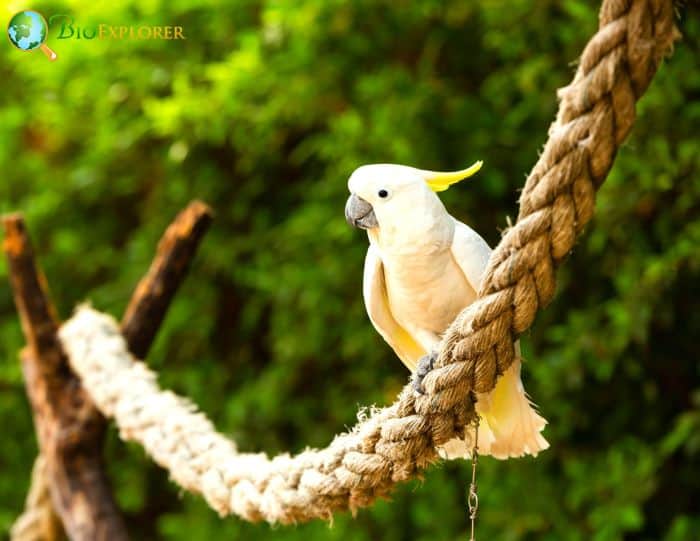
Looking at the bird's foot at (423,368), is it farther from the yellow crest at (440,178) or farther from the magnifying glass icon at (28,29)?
the magnifying glass icon at (28,29)

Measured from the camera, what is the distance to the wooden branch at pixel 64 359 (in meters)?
1.68

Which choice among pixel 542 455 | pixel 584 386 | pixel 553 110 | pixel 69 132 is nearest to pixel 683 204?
pixel 553 110

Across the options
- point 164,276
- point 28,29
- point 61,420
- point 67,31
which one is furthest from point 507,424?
point 67,31

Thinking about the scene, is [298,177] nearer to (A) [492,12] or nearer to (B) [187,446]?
(A) [492,12]

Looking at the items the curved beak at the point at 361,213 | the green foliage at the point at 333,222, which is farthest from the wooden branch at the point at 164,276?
the curved beak at the point at 361,213

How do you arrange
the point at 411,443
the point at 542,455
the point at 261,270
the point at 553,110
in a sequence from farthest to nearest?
1. the point at 261,270
2. the point at 542,455
3. the point at 553,110
4. the point at 411,443

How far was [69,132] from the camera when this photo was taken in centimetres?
279

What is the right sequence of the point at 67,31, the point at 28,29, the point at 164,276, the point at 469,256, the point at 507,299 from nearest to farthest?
the point at 507,299
the point at 469,256
the point at 164,276
the point at 28,29
the point at 67,31

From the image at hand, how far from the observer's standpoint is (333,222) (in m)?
2.23

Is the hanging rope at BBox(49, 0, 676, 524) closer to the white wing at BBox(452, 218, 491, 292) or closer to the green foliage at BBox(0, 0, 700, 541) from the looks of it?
the white wing at BBox(452, 218, 491, 292)

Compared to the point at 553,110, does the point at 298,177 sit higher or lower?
higher

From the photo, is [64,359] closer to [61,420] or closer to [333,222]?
[61,420]

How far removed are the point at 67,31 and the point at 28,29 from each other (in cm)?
27

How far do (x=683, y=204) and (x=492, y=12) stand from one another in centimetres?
62
